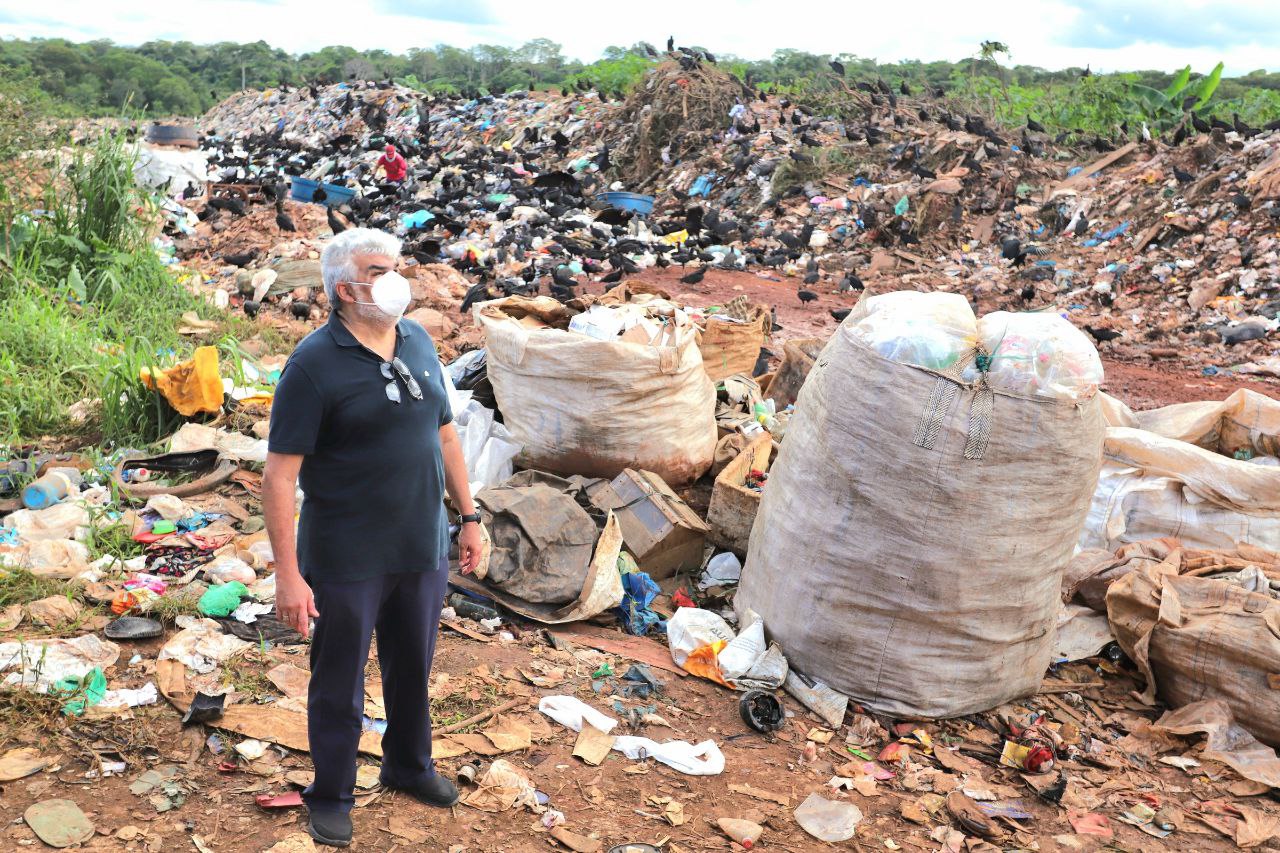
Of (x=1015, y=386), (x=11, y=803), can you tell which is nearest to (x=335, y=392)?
(x=11, y=803)

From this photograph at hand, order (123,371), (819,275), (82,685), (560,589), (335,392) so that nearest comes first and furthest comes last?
1. (335,392)
2. (82,685)
3. (560,589)
4. (123,371)
5. (819,275)

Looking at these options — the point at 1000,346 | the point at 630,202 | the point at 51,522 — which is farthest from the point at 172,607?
the point at 630,202

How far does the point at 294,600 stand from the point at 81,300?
4597mm

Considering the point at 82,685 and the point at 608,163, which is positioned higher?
the point at 608,163

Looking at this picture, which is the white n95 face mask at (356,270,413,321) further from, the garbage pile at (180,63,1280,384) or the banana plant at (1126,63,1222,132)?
the banana plant at (1126,63,1222,132)

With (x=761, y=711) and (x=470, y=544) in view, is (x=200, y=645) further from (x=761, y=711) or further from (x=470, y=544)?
(x=761, y=711)

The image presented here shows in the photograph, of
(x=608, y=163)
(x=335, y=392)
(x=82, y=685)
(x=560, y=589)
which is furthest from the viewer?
(x=608, y=163)

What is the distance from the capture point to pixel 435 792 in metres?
2.33

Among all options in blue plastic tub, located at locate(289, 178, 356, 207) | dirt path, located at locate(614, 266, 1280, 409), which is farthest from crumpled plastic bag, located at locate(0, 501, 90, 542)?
blue plastic tub, located at locate(289, 178, 356, 207)

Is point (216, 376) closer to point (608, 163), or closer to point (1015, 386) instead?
point (1015, 386)

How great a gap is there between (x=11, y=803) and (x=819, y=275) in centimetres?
849

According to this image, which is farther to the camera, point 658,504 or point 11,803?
point 658,504

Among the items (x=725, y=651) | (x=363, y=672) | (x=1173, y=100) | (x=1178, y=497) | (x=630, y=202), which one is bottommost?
(x=725, y=651)

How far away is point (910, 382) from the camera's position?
2721 mm
